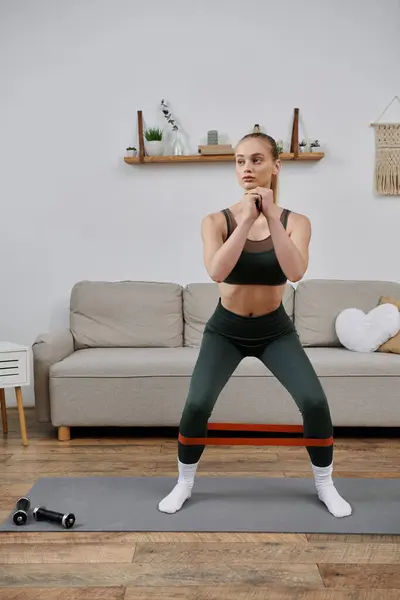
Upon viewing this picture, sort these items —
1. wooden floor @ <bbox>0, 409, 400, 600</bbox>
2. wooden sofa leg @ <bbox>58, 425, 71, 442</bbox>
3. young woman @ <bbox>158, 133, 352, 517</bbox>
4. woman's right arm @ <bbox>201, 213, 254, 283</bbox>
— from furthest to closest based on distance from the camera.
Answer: wooden sofa leg @ <bbox>58, 425, 71, 442</bbox> → young woman @ <bbox>158, 133, 352, 517</bbox> → woman's right arm @ <bbox>201, 213, 254, 283</bbox> → wooden floor @ <bbox>0, 409, 400, 600</bbox>

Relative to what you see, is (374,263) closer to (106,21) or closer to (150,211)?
(150,211)

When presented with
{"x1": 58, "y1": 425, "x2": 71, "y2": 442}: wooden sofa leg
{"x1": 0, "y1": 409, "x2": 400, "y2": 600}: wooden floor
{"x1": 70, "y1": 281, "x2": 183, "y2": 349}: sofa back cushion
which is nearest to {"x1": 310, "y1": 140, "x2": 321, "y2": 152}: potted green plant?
{"x1": 70, "y1": 281, "x2": 183, "y2": 349}: sofa back cushion

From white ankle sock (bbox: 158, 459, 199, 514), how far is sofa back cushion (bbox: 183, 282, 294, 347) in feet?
5.15

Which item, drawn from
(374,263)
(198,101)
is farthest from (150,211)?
(374,263)

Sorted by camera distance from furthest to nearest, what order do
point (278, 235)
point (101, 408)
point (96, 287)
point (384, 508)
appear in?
1. point (96, 287)
2. point (101, 408)
3. point (384, 508)
4. point (278, 235)

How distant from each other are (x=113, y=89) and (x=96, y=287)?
1321 millimetres

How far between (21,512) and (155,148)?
2559mm

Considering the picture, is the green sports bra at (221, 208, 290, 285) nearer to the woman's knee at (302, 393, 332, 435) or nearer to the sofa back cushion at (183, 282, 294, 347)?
the woman's knee at (302, 393, 332, 435)

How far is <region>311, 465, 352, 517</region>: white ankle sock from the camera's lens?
238 cm

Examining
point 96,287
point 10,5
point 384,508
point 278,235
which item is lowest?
point 384,508

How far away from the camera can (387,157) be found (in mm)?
4184

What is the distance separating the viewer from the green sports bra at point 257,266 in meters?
2.36

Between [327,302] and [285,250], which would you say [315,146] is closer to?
[327,302]

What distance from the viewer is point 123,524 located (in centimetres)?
230
